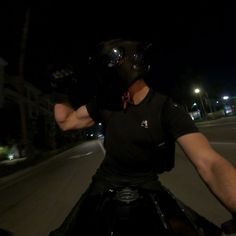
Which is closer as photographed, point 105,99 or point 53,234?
point 53,234

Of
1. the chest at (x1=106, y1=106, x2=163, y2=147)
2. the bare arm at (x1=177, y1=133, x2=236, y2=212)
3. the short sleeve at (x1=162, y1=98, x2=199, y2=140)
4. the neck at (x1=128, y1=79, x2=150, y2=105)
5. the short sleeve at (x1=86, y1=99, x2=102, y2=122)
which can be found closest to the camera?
the bare arm at (x1=177, y1=133, x2=236, y2=212)

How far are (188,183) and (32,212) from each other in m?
3.59

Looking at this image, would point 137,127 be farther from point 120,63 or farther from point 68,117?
point 68,117

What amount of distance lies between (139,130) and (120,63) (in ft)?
1.45

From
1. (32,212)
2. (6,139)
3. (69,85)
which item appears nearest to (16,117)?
(6,139)

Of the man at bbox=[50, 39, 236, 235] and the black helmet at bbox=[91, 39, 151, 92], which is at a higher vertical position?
the black helmet at bbox=[91, 39, 151, 92]

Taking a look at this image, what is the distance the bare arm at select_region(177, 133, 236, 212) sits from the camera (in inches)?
83.0

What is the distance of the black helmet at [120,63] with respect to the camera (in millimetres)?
2551

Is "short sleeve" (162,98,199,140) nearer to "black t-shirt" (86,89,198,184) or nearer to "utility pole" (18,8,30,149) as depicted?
"black t-shirt" (86,89,198,184)

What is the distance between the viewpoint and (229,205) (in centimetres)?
207

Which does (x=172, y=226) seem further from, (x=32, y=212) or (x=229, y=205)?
(x=32, y=212)

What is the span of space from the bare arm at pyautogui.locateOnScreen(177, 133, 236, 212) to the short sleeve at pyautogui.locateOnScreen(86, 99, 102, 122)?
2.86 ft

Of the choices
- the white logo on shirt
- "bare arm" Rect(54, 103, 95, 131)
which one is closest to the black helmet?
the white logo on shirt

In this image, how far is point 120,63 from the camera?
2.54 m
